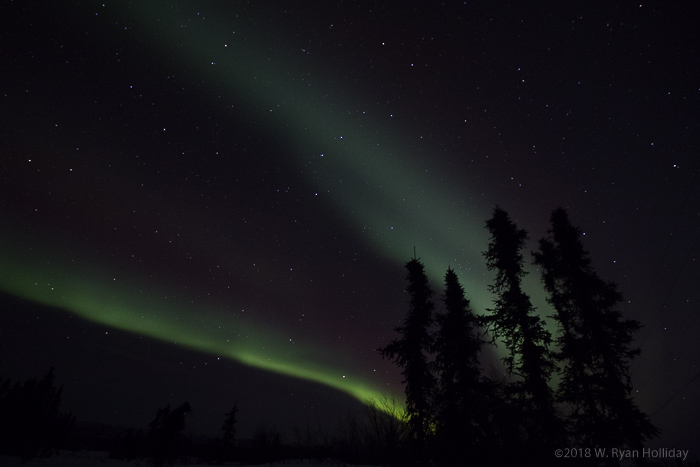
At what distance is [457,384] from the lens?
16156 millimetres

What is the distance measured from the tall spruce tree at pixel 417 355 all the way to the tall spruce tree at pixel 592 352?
679cm

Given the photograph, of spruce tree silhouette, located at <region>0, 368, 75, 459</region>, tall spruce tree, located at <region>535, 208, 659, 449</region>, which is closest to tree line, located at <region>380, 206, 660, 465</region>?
tall spruce tree, located at <region>535, 208, 659, 449</region>

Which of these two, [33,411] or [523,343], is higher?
[523,343]

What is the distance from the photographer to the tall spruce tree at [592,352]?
37.0ft

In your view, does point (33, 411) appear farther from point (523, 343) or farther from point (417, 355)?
point (523, 343)

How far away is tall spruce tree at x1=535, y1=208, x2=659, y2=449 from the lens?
→ 444 inches

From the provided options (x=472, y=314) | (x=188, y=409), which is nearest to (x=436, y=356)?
(x=472, y=314)

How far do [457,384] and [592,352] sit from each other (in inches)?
261

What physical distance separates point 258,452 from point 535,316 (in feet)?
223

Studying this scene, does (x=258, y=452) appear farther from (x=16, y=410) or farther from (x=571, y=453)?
(x=571, y=453)

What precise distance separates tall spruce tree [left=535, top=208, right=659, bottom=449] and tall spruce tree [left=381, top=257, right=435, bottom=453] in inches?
267

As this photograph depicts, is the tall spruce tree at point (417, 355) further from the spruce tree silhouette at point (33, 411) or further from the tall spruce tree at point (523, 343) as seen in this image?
the spruce tree silhouette at point (33, 411)

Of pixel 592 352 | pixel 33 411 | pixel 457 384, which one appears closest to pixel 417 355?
pixel 457 384

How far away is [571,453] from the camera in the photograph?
11164 millimetres
